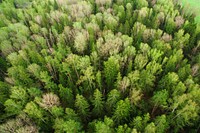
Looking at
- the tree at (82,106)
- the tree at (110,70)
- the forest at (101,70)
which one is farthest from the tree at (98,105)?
the tree at (110,70)

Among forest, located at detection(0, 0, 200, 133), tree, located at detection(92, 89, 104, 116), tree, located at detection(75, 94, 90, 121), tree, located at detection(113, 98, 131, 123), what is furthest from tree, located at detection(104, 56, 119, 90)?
tree, located at detection(113, 98, 131, 123)

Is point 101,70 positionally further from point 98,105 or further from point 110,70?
point 98,105

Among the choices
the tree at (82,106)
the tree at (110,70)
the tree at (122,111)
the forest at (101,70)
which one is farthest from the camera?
the tree at (110,70)

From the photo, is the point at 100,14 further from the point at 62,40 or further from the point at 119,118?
the point at 119,118

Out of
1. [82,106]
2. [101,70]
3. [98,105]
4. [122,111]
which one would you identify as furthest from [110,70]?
[122,111]

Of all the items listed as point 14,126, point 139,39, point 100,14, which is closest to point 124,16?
point 100,14

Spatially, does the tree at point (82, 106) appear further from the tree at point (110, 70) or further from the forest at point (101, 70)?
the tree at point (110, 70)

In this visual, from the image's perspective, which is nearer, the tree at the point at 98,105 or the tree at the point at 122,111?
the tree at the point at 122,111

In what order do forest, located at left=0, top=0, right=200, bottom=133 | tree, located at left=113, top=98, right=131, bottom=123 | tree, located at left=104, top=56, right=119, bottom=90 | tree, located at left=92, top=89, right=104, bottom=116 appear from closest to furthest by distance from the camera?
tree, located at left=113, top=98, right=131, bottom=123
forest, located at left=0, top=0, right=200, bottom=133
tree, located at left=92, top=89, right=104, bottom=116
tree, located at left=104, top=56, right=119, bottom=90

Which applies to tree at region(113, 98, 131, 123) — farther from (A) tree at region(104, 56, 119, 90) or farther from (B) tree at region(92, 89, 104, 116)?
(A) tree at region(104, 56, 119, 90)
